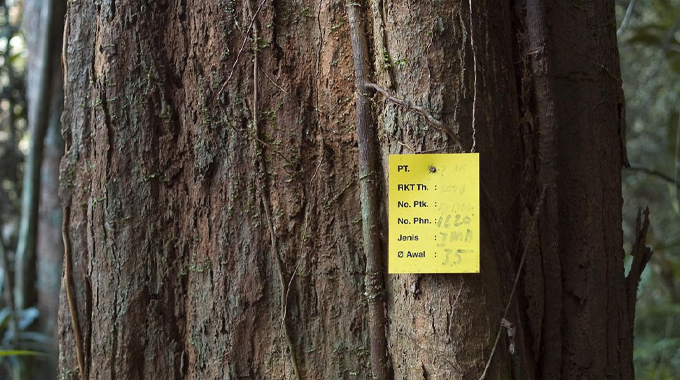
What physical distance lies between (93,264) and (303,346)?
59 cm

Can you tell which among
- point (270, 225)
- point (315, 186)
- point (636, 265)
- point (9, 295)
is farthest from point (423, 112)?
point (9, 295)

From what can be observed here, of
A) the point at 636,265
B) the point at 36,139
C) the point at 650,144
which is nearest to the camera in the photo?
the point at 636,265

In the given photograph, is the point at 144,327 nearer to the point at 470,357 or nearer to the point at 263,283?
the point at 263,283

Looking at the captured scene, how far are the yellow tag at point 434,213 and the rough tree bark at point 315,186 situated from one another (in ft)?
0.10

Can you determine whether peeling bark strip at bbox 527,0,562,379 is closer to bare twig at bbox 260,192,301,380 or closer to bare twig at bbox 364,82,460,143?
bare twig at bbox 364,82,460,143

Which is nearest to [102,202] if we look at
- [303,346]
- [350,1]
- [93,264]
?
[93,264]

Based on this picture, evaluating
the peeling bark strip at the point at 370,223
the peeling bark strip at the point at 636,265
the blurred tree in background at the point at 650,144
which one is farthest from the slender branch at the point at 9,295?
the blurred tree in background at the point at 650,144

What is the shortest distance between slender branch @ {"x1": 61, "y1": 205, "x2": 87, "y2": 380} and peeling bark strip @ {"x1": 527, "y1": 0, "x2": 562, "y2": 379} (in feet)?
3.75

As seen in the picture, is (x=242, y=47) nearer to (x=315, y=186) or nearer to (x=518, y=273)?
(x=315, y=186)

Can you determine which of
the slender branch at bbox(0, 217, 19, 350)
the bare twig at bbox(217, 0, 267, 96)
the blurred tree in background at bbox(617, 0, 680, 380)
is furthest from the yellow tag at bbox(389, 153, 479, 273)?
the blurred tree in background at bbox(617, 0, 680, 380)

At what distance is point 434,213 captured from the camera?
3.78 feet

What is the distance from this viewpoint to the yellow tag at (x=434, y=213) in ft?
3.73

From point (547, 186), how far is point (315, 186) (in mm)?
523

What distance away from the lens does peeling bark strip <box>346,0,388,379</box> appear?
4.08 ft
